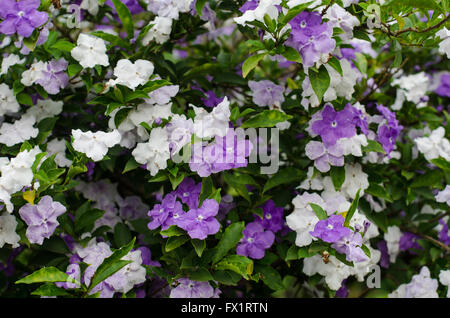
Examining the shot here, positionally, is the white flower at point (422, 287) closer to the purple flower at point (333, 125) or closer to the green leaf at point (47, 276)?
the purple flower at point (333, 125)

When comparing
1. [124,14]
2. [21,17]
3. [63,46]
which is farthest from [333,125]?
[21,17]

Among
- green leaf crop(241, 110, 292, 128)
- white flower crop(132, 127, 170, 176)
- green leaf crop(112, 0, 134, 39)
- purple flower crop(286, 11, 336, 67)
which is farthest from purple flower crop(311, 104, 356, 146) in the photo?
green leaf crop(112, 0, 134, 39)

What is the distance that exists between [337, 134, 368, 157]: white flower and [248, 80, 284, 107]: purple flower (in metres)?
0.28

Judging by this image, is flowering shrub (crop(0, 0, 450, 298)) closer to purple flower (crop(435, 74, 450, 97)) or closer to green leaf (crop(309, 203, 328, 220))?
green leaf (crop(309, 203, 328, 220))

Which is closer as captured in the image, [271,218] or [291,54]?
[291,54]

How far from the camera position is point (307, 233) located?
4.98 feet

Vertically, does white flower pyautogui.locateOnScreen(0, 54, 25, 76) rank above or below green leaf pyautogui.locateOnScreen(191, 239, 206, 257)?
above

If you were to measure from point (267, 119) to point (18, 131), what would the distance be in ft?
2.60

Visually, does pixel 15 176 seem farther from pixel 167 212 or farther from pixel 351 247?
pixel 351 247

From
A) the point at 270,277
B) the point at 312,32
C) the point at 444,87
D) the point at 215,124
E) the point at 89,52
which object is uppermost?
the point at 312,32

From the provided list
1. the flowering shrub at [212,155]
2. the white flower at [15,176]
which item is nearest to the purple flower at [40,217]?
the flowering shrub at [212,155]

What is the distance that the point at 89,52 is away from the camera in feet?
5.28

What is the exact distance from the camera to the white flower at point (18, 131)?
1.63 metres

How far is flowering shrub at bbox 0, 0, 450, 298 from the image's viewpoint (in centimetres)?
142
